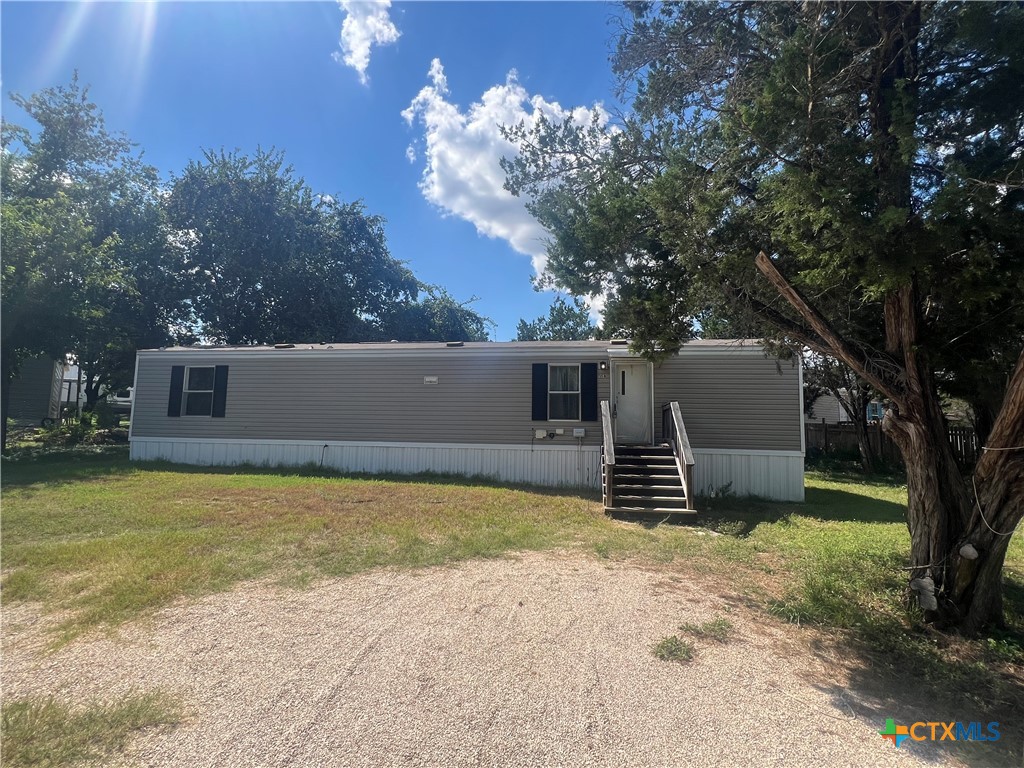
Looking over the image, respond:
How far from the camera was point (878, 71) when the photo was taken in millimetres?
3521

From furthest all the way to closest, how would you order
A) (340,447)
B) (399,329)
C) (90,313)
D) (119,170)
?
(399,329)
(119,170)
(90,313)
(340,447)

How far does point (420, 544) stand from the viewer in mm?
5586

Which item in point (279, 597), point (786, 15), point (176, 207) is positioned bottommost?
point (279, 597)

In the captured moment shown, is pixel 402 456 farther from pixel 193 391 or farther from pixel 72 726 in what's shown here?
pixel 72 726

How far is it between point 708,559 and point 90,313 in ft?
49.5

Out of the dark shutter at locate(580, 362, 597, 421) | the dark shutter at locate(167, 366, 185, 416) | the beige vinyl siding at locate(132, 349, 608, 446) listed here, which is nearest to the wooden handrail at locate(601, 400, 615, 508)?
the dark shutter at locate(580, 362, 597, 421)

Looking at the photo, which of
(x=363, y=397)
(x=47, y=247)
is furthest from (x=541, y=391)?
(x=47, y=247)

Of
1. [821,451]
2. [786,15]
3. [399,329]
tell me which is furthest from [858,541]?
[399,329]

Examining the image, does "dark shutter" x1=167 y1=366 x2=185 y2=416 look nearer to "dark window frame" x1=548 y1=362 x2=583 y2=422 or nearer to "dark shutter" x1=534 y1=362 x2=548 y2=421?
"dark shutter" x1=534 y1=362 x2=548 y2=421

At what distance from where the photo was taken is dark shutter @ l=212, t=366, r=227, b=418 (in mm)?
12258

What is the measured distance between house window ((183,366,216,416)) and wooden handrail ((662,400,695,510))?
35.3 ft

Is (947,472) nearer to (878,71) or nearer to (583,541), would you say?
(878,71)

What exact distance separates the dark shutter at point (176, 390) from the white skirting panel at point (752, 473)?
12.2 metres

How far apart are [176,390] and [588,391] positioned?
1011cm
